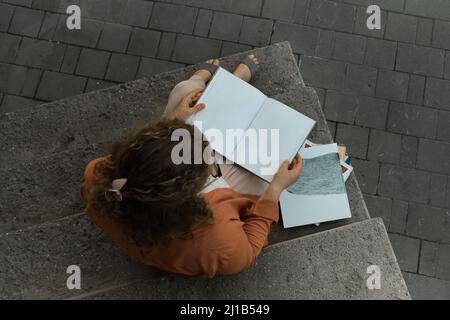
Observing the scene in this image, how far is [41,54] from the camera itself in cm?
366

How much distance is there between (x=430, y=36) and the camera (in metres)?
3.48

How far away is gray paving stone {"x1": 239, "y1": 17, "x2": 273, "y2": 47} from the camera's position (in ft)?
11.6

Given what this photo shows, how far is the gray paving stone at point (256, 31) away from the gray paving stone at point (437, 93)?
135 cm

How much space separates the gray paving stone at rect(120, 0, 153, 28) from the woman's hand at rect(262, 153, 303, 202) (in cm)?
206

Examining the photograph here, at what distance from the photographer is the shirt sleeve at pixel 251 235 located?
1.95 metres

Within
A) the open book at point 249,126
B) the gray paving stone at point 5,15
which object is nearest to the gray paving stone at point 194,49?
the open book at point 249,126

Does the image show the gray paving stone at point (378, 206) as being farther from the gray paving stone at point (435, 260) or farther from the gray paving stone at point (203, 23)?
the gray paving stone at point (203, 23)

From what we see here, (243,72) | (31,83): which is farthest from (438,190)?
(31,83)

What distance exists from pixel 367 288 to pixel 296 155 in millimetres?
850

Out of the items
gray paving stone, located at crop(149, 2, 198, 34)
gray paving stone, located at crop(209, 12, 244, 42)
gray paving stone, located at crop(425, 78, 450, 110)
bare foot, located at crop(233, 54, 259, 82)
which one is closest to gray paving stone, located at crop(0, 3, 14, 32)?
gray paving stone, located at crop(149, 2, 198, 34)

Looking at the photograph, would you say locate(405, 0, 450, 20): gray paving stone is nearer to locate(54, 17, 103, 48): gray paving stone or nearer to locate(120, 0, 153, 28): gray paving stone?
locate(120, 0, 153, 28): gray paving stone
